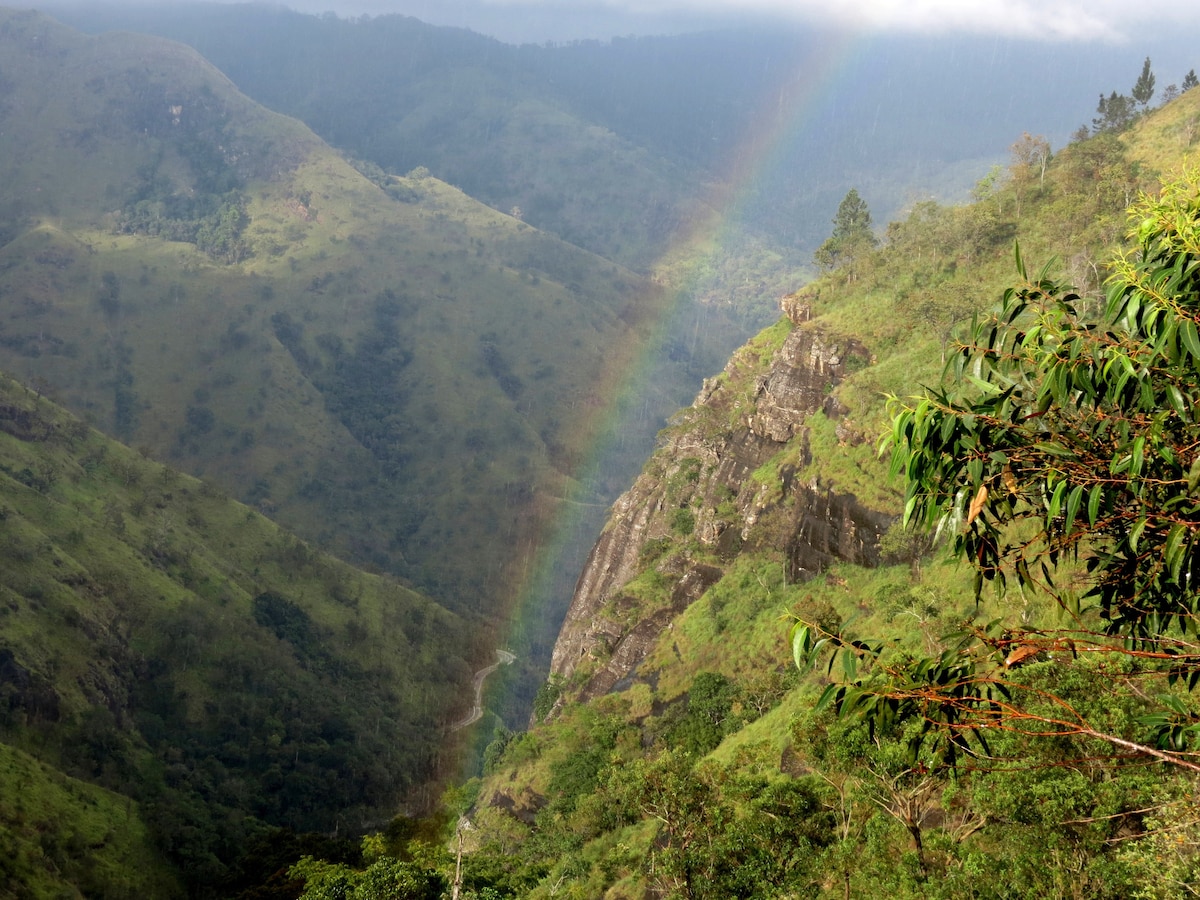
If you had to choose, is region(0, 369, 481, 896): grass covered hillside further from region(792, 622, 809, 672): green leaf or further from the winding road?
region(792, 622, 809, 672): green leaf

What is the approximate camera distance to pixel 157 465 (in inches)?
5738

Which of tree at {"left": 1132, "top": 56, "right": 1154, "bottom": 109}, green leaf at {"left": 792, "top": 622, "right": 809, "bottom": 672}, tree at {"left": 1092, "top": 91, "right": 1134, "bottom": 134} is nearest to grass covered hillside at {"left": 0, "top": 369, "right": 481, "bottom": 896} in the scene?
green leaf at {"left": 792, "top": 622, "right": 809, "bottom": 672}

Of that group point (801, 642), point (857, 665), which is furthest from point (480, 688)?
point (801, 642)

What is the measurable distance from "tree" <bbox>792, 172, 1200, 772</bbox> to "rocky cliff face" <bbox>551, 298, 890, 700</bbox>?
171ft

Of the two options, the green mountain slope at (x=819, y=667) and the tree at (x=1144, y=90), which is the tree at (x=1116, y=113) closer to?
the tree at (x=1144, y=90)

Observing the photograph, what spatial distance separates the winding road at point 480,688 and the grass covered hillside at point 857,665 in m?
43.9

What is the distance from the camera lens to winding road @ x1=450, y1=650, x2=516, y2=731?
13712 centimetres

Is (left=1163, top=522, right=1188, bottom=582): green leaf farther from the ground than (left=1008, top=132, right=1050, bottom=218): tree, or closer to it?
closer to it

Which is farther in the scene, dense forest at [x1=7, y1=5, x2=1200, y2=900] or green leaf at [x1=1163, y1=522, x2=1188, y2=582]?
dense forest at [x1=7, y1=5, x2=1200, y2=900]

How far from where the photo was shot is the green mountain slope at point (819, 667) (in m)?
19.0

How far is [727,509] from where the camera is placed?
78688 mm

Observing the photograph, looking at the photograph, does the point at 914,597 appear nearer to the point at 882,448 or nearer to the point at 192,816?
the point at 882,448

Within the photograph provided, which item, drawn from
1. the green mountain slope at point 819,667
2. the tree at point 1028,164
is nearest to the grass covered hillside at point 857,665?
the green mountain slope at point 819,667

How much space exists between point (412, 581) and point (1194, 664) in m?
198
